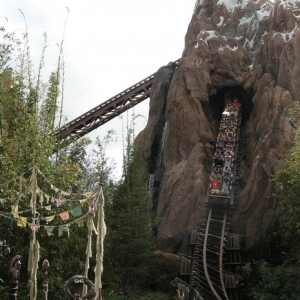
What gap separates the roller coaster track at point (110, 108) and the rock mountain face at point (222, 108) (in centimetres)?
306

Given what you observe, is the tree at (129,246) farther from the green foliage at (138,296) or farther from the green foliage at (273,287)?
the green foliage at (273,287)

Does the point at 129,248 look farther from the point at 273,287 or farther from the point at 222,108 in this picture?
the point at 222,108

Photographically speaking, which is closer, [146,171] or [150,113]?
[146,171]

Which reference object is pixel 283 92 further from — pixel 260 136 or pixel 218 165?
pixel 218 165

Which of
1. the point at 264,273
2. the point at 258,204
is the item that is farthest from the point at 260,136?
the point at 264,273

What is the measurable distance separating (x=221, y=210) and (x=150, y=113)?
875cm

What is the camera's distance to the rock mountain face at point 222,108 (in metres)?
16.8

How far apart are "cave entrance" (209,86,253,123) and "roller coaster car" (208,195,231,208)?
6414mm

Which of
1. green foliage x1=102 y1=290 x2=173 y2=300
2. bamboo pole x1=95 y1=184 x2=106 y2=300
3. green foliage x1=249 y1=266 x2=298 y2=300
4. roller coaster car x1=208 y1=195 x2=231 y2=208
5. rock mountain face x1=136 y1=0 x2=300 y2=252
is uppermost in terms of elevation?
rock mountain face x1=136 y1=0 x2=300 y2=252

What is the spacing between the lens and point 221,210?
17578mm

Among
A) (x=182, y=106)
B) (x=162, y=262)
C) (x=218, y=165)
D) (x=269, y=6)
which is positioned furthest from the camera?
(x=269, y=6)

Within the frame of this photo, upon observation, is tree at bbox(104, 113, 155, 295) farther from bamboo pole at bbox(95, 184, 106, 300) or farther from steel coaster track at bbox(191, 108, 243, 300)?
bamboo pole at bbox(95, 184, 106, 300)

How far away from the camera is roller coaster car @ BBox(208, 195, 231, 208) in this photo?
17500mm

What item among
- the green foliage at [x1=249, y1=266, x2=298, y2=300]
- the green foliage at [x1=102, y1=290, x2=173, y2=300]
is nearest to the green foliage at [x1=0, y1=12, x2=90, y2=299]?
the green foliage at [x1=102, y1=290, x2=173, y2=300]
